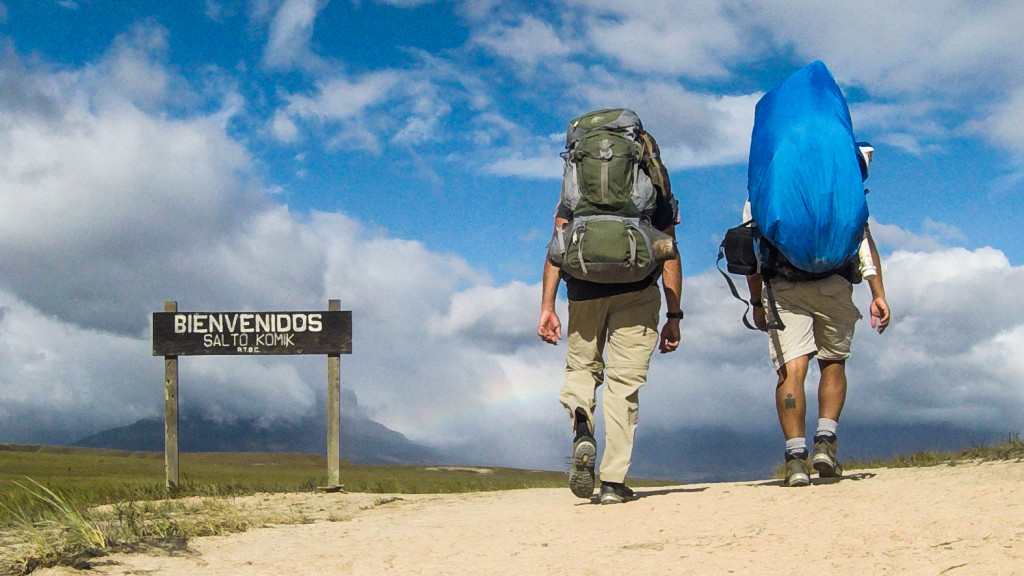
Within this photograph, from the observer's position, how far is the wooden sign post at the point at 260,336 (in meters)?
12.2

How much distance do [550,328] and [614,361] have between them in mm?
537

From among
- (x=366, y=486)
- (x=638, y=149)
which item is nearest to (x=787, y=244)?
(x=638, y=149)

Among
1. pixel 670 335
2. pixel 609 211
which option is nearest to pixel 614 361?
pixel 670 335

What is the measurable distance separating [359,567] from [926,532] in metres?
2.90

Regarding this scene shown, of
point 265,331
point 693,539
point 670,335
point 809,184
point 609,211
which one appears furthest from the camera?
point 265,331

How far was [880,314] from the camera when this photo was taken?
6.38 m

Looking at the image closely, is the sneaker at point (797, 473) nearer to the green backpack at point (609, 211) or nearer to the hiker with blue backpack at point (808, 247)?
the hiker with blue backpack at point (808, 247)

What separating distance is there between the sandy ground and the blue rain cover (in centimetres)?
165

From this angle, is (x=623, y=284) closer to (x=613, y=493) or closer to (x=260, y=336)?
(x=613, y=493)

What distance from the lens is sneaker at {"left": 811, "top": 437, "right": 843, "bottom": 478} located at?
6.25 m

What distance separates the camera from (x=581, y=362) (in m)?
6.45

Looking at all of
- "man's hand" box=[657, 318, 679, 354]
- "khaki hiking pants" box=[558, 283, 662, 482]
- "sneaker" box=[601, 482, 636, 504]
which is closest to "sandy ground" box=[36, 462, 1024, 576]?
"sneaker" box=[601, 482, 636, 504]

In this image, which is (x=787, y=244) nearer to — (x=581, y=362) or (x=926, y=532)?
(x=581, y=362)

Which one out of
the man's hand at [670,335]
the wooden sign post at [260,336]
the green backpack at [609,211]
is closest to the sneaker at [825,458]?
the man's hand at [670,335]
